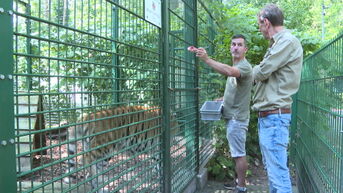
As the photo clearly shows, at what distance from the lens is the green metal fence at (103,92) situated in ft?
5.80

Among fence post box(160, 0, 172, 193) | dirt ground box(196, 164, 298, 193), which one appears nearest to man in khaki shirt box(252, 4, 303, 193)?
fence post box(160, 0, 172, 193)

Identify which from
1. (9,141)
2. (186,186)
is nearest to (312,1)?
(186,186)

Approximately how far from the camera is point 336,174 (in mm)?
2336

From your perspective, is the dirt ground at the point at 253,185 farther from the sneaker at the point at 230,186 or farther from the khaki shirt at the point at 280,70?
the khaki shirt at the point at 280,70

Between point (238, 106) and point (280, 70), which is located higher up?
point (280, 70)

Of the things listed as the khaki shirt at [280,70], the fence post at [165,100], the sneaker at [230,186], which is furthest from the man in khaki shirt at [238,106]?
the fence post at [165,100]

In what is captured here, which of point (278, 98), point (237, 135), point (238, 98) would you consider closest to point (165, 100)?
point (278, 98)

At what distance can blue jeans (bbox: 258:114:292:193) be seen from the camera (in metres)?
3.14

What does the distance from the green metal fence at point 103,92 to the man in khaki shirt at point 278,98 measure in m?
1.09

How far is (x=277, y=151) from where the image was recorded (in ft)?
10.4

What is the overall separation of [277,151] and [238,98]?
4.65ft

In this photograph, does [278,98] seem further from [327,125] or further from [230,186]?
[230,186]

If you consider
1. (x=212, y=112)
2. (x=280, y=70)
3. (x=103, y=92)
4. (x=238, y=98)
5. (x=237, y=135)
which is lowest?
(x=237, y=135)

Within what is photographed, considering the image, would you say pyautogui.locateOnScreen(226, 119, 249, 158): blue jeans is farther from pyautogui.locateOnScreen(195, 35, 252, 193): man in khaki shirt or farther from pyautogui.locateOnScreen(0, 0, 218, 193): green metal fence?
pyautogui.locateOnScreen(0, 0, 218, 193): green metal fence
